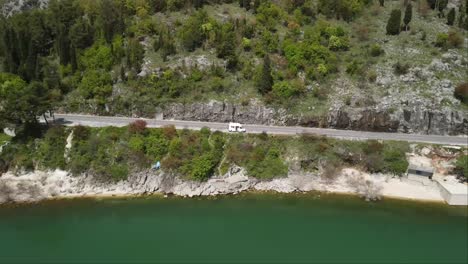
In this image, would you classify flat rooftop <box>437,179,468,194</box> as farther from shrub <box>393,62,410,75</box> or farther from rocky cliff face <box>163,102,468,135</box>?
shrub <box>393,62,410,75</box>

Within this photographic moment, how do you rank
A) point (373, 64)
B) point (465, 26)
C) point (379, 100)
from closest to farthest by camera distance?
point (379, 100), point (373, 64), point (465, 26)

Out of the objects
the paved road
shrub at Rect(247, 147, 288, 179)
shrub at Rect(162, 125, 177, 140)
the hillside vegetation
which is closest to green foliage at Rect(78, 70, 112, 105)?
the paved road

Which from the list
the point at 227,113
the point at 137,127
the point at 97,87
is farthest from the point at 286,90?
the point at 97,87

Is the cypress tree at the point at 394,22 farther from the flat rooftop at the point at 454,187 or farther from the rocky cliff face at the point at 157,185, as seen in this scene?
the rocky cliff face at the point at 157,185

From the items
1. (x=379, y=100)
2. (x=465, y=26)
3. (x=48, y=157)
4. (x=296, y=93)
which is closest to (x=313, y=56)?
(x=296, y=93)

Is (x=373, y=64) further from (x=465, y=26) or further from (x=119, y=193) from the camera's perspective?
(x=119, y=193)

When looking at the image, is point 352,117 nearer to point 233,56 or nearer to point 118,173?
point 233,56
